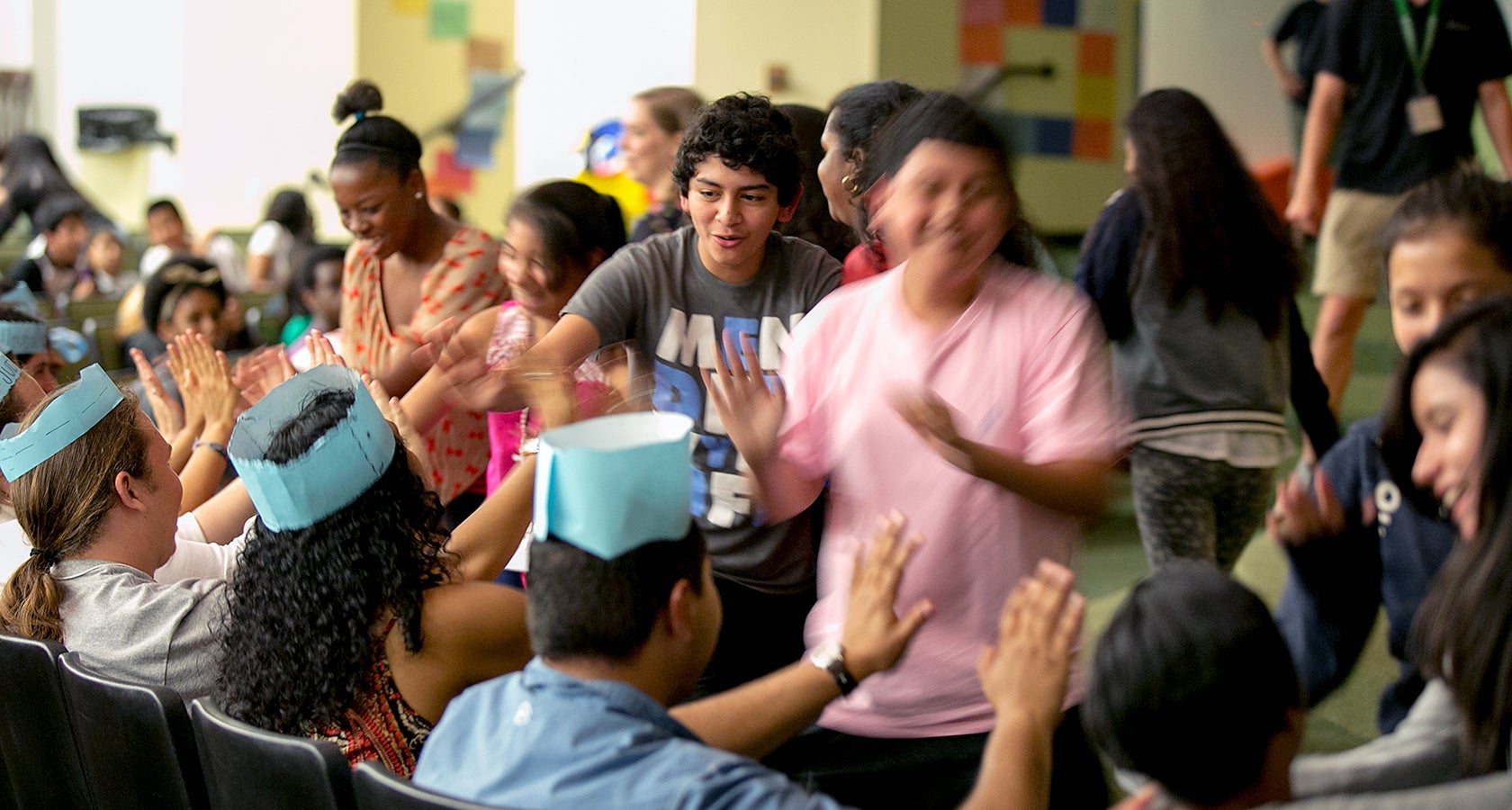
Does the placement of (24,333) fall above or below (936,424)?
below

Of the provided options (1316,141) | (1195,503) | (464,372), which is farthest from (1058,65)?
(464,372)

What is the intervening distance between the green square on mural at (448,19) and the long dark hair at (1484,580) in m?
10.3

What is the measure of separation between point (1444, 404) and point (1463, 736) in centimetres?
32

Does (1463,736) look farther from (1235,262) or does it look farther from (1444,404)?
(1235,262)

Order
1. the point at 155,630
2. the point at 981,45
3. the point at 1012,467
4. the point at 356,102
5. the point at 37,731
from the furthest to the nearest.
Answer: the point at 981,45 < the point at 356,102 < the point at 37,731 < the point at 155,630 < the point at 1012,467

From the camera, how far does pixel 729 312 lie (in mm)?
2271

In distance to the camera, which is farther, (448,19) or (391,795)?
(448,19)

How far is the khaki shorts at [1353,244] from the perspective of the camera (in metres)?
3.95

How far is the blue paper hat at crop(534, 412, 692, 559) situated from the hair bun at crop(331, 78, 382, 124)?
7.25ft

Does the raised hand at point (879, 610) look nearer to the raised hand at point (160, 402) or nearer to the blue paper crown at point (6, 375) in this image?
the blue paper crown at point (6, 375)

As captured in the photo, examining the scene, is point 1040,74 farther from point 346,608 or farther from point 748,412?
point 346,608

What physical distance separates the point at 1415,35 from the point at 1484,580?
3.22 m

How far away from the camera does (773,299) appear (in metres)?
2.27

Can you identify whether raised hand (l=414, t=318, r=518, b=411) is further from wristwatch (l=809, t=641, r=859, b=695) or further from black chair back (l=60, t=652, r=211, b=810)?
wristwatch (l=809, t=641, r=859, b=695)
